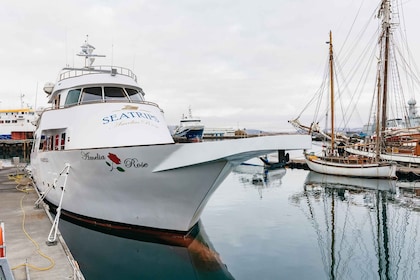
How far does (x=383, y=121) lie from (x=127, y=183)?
91.4 ft

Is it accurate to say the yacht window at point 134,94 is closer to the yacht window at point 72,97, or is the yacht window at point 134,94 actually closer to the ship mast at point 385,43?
the yacht window at point 72,97

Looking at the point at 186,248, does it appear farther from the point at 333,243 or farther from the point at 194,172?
the point at 333,243

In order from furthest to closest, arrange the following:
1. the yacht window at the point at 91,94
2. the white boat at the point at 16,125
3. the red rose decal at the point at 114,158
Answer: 1. the white boat at the point at 16,125
2. the yacht window at the point at 91,94
3. the red rose decal at the point at 114,158

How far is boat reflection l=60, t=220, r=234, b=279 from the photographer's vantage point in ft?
30.3

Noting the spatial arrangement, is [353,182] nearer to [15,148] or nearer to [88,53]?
[88,53]

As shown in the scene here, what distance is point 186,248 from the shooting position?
35.0 feet

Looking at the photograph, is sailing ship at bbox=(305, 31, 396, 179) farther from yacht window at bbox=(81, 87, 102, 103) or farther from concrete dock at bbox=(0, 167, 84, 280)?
concrete dock at bbox=(0, 167, 84, 280)

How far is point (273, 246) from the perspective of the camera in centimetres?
1134

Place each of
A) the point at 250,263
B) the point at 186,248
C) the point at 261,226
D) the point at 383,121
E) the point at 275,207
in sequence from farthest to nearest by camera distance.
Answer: the point at 383,121, the point at 275,207, the point at 261,226, the point at 186,248, the point at 250,263

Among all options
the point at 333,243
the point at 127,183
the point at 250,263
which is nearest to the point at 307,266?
the point at 250,263

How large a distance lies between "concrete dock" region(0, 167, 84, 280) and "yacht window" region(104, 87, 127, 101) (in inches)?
192

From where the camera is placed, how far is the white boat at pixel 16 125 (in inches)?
2712

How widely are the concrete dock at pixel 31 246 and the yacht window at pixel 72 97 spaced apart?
418 centimetres

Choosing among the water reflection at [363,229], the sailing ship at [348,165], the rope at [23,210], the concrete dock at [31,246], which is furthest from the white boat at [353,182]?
the concrete dock at [31,246]
